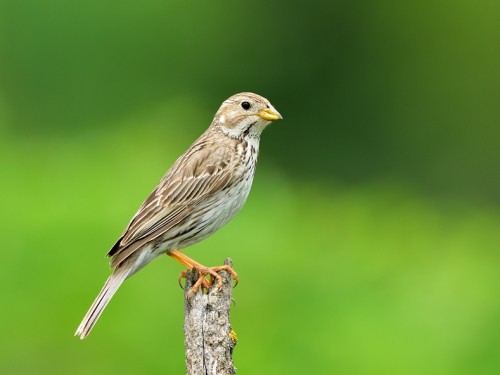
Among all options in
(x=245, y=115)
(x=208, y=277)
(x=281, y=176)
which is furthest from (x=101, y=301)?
(x=281, y=176)

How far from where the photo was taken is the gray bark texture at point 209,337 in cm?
765

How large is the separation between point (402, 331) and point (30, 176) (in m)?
4.54

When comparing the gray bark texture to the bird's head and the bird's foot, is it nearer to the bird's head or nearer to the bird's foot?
the bird's foot

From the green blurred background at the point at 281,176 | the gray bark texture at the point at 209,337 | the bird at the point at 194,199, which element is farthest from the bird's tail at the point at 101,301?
the green blurred background at the point at 281,176

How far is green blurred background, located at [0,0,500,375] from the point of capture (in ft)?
39.4

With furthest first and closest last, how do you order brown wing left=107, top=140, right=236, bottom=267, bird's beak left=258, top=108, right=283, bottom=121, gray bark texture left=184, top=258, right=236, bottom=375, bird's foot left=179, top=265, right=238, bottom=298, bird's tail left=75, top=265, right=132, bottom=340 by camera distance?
bird's beak left=258, top=108, right=283, bottom=121 < brown wing left=107, top=140, right=236, bottom=267 < bird's tail left=75, top=265, right=132, bottom=340 < bird's foot left=179, top=265, right=238, bottom=298 < gray bark texture left=184, top=258, right=236, bottom=375

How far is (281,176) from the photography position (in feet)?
52.2

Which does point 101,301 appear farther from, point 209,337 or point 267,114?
point 267,114

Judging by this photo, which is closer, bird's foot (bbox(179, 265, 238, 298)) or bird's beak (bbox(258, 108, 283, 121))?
bird's foot (bbox(179, 265, 238, 298))

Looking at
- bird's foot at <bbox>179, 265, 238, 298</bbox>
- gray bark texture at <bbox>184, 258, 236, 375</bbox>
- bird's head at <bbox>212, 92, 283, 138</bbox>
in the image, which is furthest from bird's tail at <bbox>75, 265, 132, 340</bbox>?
bird's head at <bbox>212, 92, 283, 138</bbox>

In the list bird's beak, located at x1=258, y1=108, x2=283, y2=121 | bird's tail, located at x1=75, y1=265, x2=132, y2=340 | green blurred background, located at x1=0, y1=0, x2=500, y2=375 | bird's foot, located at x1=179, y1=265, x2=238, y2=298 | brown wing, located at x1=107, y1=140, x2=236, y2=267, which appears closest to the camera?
bird's foot, located at x1=179, y1=265, x2=238, y2=298

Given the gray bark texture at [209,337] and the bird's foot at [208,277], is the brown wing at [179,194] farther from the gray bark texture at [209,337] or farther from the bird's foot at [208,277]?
the gray bark texture at [209,337]

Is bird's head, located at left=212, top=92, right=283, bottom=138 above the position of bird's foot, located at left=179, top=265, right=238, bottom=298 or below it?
above

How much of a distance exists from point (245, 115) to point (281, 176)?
669 cm
